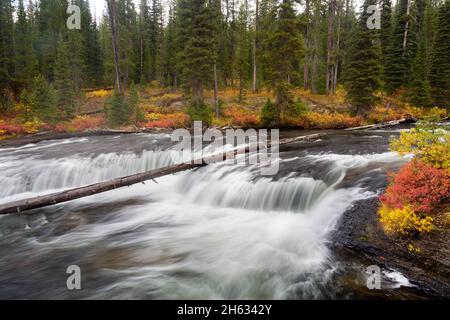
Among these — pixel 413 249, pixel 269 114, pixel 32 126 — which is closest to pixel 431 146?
pixel 413 249

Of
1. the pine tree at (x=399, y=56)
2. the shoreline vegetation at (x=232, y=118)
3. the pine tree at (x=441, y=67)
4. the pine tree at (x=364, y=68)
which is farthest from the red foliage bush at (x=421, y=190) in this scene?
the pine tree at (x=399, y=56)

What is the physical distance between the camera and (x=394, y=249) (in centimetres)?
589

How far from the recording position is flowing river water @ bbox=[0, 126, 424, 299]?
19.8 ft

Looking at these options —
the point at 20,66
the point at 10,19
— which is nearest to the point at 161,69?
the point at 20,66

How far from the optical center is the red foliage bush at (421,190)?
635 cm

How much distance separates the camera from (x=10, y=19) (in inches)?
1651

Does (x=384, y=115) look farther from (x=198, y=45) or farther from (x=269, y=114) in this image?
(x=198, y=45)

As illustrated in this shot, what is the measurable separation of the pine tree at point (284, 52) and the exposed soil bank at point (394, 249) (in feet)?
52.6

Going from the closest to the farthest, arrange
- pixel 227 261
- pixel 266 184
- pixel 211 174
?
1. pixel 227 261
2. pixel 266 184
3. pixel 211 174

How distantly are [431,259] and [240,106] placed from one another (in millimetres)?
25842

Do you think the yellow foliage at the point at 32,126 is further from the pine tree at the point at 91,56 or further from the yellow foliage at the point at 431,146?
the yellow foliage at the point at 431,146

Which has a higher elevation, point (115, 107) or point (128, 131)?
point (115, 107)

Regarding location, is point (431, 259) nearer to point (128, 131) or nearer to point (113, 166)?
point (113, 166)

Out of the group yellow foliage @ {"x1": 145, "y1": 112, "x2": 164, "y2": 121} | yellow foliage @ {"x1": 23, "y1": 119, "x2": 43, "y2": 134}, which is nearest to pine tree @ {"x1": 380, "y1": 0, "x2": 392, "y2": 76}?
yellow foliage @ {"x1": 145, "y1": 112, "x2": 164, "y2": 121}
